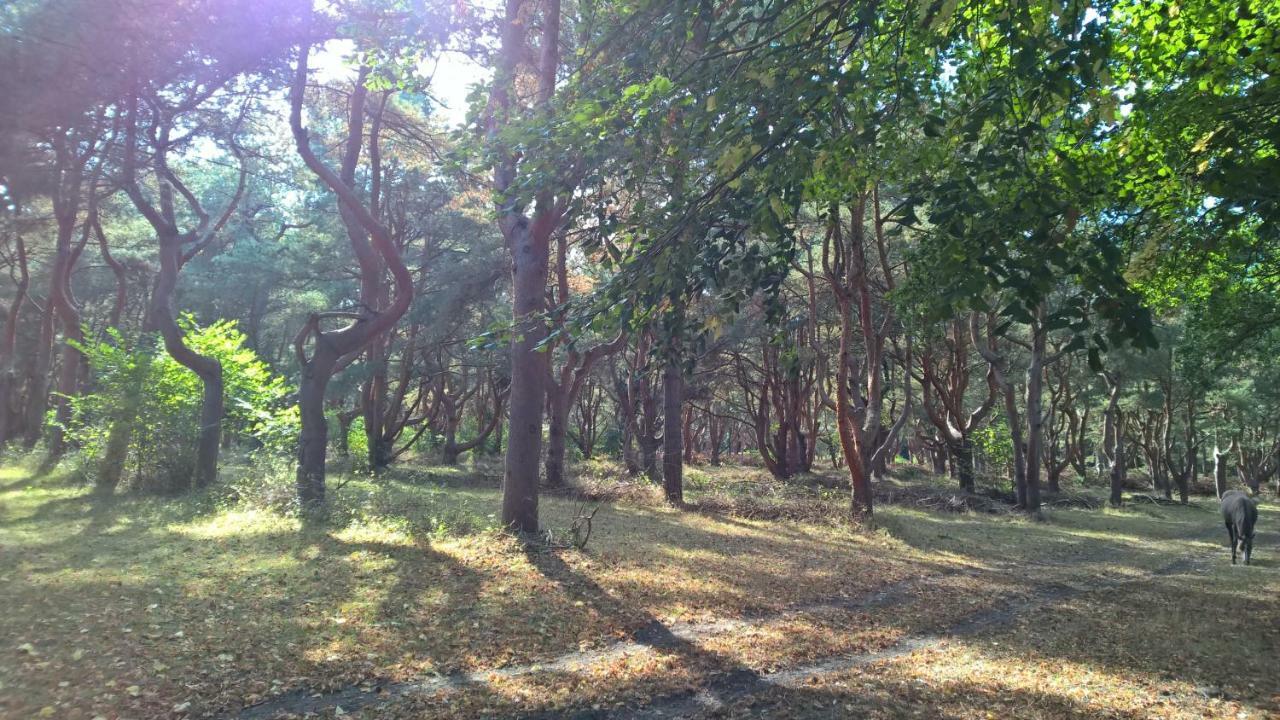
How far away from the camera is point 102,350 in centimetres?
1338

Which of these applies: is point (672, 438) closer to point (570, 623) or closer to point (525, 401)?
point (525, 401)

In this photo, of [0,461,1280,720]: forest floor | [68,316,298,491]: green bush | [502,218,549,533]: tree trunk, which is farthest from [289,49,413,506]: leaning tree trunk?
[502,218,549,533]: tree trunk

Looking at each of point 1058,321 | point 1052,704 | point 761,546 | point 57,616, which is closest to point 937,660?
point 1052,704

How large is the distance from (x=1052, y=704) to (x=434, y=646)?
4.61 meters

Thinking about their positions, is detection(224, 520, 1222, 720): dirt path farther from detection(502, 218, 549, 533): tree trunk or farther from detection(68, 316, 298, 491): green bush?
detection(68, 316, 298, 491): green bush

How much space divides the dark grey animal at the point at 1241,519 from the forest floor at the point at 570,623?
21.8 inches

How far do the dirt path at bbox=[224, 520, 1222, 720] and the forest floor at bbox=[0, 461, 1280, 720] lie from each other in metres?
0.03

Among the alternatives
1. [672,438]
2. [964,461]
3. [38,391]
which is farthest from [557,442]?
[38,391]

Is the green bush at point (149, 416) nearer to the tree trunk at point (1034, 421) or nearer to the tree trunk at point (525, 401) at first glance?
the tree trunk at point (525, 401)

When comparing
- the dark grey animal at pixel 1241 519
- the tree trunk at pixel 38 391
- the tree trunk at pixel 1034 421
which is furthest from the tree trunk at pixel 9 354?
the dark grey animal at pixel 1241 519

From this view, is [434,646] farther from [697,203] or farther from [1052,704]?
[1052,704]

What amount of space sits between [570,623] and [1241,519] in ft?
42.0

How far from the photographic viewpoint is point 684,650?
604cm

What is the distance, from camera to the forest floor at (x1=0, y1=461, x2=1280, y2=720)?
4887 millimetres
